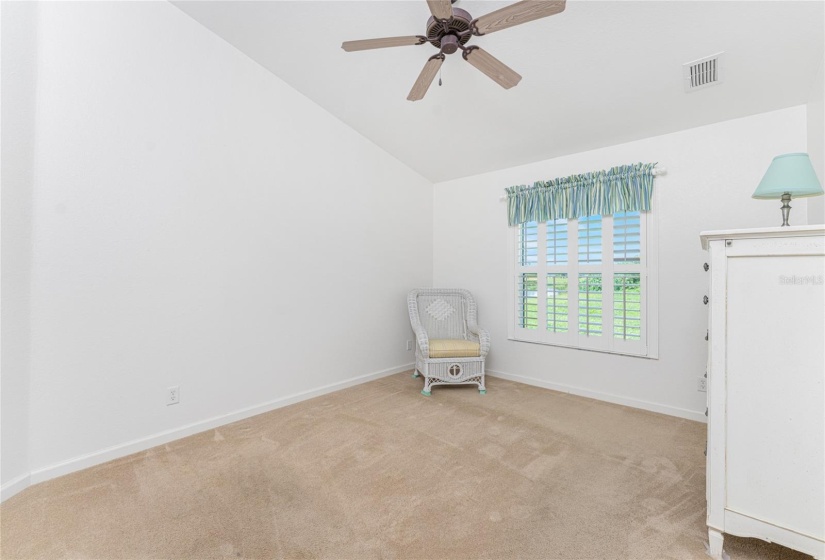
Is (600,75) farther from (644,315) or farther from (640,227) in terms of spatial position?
(644,315)

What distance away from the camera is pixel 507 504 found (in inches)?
70.8

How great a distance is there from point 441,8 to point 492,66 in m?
0.46

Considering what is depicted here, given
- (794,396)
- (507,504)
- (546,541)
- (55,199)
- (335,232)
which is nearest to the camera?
(794,396)

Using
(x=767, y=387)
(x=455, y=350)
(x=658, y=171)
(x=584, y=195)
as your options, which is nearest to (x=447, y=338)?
(x=455, y=350)

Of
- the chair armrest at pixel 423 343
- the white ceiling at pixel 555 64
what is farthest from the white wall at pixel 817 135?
the chair armrest at pixel 423 343

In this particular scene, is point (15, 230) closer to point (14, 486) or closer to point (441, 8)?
point (14, 486)

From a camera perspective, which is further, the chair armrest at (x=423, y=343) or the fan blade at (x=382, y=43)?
the chair armrest at (x=423, y=343)

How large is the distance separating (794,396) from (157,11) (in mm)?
3926

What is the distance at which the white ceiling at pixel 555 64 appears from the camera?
2.06 m

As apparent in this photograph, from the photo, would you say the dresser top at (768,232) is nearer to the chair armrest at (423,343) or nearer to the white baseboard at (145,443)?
the chair armrest at (423,343)

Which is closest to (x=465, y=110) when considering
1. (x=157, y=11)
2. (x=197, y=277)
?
Result: (x=157, y=11)

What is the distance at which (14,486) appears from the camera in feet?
6.06

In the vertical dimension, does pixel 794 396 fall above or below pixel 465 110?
below

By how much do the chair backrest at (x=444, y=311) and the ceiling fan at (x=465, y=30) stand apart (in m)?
2.36
